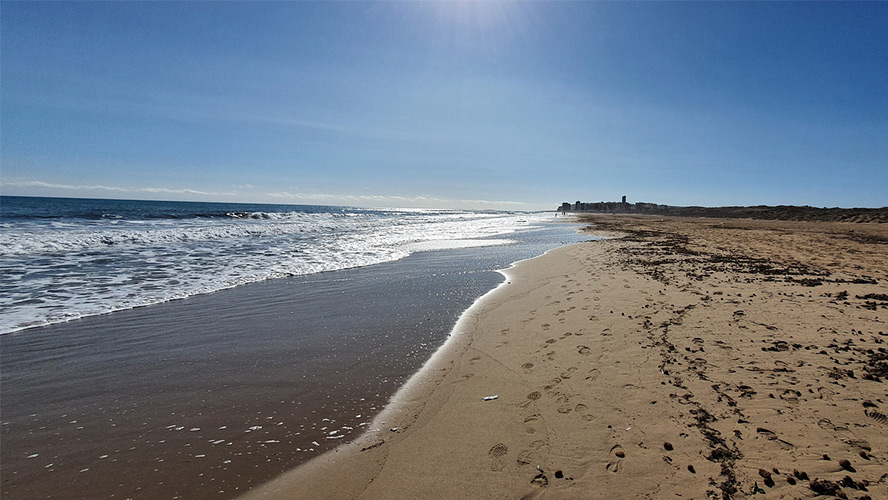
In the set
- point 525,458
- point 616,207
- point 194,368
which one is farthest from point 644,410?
point 616,207

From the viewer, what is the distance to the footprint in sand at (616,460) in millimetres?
2996

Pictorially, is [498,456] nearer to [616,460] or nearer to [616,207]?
[616,460]

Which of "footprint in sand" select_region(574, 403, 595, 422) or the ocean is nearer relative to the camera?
the ocean

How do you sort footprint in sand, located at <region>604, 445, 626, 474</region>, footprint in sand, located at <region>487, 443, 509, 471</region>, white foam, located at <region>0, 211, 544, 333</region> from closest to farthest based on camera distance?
footprint in sand, located at <region>604, 445, 626, 474</region> → footprint in sand, located at <region>487, 443, 509, 471</region> → white foam, located at <region>0, 211, 544, 333</region>

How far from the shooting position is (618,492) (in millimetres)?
2754

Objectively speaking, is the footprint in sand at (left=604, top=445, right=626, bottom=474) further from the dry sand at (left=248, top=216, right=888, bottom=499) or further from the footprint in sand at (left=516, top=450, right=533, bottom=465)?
the footprint in sand at (left=516, top=450, right=533, bottom=465)

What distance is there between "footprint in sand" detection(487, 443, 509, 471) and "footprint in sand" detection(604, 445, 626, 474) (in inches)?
33.4

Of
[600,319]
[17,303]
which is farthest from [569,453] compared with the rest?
[17,303]

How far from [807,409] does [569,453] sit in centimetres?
248

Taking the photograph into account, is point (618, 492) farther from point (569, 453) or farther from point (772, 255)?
point (772, 255)

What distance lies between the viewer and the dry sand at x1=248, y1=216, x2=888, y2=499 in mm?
2855

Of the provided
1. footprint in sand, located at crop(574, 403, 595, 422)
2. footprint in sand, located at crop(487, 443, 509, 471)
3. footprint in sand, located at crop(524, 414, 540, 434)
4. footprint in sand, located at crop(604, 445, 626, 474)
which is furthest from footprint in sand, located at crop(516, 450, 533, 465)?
footprint in sand, located at crop(574, 403, 595, 422)

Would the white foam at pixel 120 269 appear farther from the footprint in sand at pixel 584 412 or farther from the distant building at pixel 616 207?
the distant building at pixel 616 207

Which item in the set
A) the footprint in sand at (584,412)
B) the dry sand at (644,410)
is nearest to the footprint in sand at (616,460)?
the dry sand at (644,410)
